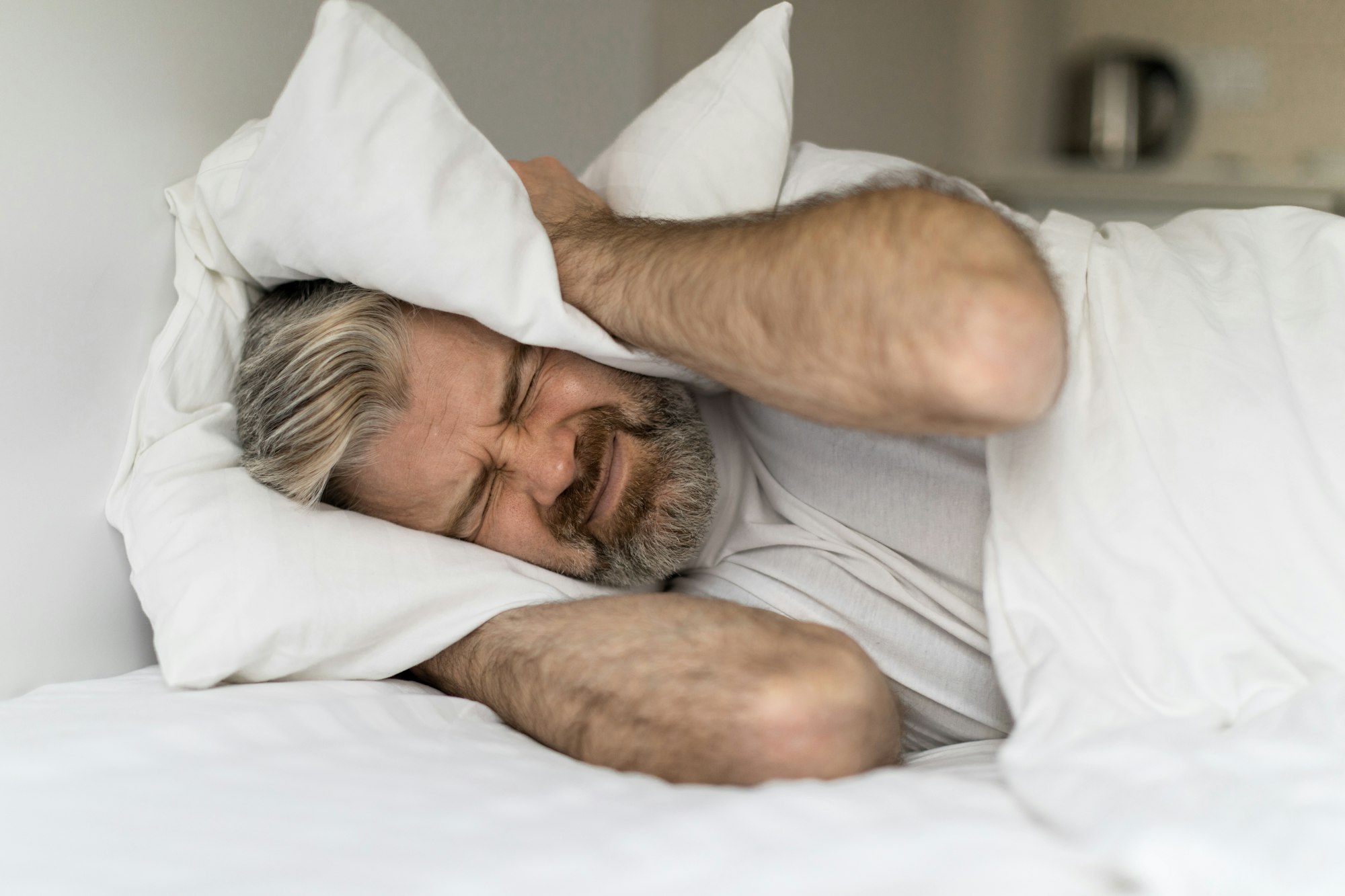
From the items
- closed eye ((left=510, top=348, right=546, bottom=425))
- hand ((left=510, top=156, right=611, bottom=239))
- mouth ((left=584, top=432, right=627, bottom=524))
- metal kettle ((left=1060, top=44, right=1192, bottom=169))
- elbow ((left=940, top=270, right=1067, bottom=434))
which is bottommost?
mouth ((left=584, top=432, right=627, bottom=524))

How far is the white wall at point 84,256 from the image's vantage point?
34.1 inches

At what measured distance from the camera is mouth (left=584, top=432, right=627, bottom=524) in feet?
3.43

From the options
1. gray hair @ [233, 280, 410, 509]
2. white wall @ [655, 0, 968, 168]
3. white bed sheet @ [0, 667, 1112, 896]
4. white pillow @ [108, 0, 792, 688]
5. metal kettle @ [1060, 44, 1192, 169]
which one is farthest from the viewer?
metal kettle @ [1060, 44, 1192, 169]

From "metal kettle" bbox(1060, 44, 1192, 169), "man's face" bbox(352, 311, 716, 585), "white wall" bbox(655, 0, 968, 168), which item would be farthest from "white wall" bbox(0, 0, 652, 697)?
"metal kettle" bbox(1060, 44, 1192, 169)

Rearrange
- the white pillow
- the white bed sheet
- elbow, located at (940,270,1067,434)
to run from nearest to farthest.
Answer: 1. the white bed sheet
2. elbow, located at (940,270,1067,434)
3. the white pillow

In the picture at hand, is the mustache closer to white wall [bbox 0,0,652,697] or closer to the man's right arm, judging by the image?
the man's right arm

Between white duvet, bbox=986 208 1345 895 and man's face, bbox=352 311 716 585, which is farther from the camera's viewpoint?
man's face, bbox=352 311 716 585

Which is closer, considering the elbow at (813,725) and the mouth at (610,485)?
the elbow at (813,725)

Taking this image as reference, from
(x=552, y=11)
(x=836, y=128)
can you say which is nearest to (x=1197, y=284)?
(x=552, y=11)

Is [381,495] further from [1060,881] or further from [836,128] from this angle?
[836,128]

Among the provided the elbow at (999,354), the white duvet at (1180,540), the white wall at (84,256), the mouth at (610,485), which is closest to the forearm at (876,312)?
the elbow at (999,354)

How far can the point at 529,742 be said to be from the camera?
0.82 meters

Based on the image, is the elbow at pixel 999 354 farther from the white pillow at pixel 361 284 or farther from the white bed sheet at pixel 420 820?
the white pillow at pixel 361 284

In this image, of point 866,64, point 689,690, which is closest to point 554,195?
point 689,690
